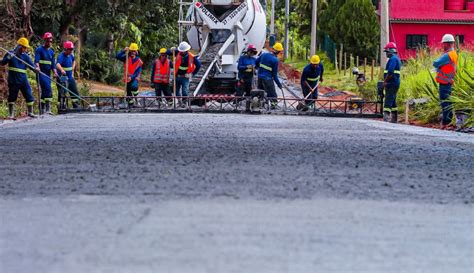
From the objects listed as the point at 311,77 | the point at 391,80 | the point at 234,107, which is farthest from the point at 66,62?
the point at 391,80

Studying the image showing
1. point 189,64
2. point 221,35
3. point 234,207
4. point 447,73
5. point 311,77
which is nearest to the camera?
point 234,207

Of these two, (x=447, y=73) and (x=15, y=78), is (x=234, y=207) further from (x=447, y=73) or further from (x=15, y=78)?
(x=15, y=78)

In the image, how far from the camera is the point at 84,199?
23.5 ft

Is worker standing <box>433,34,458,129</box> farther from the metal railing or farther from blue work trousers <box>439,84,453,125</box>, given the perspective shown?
the metal railing

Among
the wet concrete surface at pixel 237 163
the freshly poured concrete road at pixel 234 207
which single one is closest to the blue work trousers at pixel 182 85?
the wet concrete surface at pixel 237 163

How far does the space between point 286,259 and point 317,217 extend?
4.29 feet

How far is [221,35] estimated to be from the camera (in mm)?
29438

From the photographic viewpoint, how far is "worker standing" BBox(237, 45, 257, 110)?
2564 cm

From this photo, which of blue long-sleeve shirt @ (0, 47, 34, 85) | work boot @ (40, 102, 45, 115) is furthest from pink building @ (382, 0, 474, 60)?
blue long-sleeve shirt @ (0, 47, 34, 85)

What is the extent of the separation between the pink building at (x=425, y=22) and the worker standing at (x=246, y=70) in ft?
93.0

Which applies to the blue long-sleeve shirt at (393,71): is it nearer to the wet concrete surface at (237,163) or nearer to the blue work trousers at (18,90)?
the wet concrete surface at (237,163)

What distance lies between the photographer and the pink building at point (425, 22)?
174ft

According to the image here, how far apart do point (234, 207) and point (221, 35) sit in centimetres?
2297

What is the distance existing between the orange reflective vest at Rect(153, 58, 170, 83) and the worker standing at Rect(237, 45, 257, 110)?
200cm
